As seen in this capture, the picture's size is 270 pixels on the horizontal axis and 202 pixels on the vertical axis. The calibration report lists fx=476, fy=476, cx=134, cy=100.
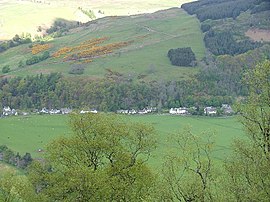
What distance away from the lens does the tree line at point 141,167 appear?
82.3ft

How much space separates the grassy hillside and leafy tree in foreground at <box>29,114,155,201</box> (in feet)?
343

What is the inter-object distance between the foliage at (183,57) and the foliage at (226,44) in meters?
9.58

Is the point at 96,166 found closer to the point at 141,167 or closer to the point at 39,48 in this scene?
the point at 141,167

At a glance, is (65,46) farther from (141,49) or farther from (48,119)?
(48,119)

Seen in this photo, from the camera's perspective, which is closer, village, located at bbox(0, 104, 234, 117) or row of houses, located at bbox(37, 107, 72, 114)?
village, located at bbox(0, 104, 234, 117)

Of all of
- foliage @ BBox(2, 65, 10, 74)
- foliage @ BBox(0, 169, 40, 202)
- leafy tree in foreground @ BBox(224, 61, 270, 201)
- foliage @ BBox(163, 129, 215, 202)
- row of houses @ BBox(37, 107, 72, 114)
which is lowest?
row of houses @ BBox(37, 107, 72, 114)

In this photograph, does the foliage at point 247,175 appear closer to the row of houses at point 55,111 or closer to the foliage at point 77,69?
the row of houses at point 55,111

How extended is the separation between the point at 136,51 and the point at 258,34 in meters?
41.4

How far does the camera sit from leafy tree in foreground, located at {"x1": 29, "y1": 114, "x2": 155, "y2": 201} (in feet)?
90.2

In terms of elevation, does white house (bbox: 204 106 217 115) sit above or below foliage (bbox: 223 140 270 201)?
below

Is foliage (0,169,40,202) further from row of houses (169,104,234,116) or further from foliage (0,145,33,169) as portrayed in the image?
row of houses (169,104,234,116)

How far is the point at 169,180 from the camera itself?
2723cm

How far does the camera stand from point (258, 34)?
160 meters

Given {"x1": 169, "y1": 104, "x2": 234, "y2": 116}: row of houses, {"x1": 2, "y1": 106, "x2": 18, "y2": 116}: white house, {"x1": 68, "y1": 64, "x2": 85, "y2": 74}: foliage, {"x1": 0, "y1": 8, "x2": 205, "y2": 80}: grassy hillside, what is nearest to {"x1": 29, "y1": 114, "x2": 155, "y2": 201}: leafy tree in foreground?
{"x1": 169, "y1": 104, "x2": 234, "y2": 116}: row of houses
